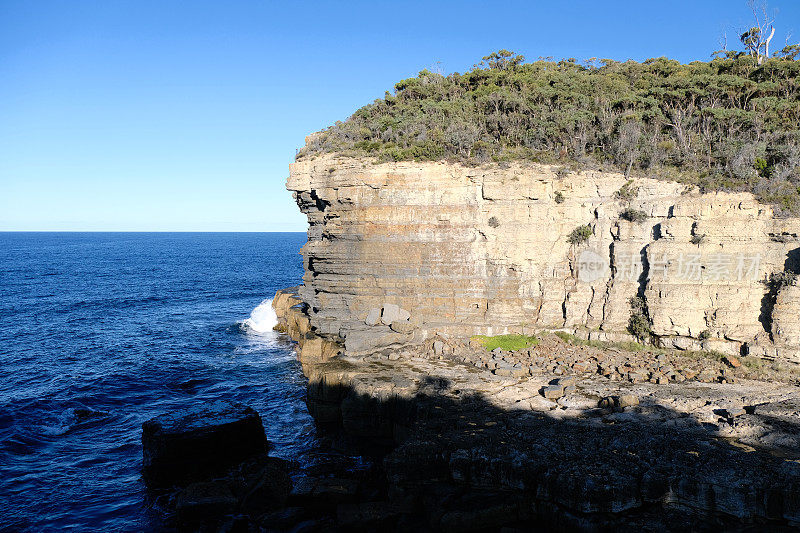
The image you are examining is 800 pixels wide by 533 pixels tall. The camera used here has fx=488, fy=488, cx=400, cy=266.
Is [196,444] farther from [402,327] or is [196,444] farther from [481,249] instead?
[481,249]

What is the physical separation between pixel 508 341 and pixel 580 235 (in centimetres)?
638

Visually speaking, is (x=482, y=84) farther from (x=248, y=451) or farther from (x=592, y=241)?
(x=248, y=451)

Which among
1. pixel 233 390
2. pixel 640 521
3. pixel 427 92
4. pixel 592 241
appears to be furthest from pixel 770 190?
pixel 233 390

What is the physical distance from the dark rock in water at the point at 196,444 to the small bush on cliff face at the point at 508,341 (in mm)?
10668

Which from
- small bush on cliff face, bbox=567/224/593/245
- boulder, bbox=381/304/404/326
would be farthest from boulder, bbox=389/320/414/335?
small bush on cliff face, bbox=567/224/593/245

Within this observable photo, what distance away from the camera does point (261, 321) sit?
39.8 m

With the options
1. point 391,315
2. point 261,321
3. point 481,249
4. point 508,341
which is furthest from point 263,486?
point 261,321

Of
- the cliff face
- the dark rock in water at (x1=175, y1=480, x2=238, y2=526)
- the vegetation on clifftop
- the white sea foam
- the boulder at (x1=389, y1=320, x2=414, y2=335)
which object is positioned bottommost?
the dark rock in water at (x1=175, y1=480, x2=238, y2=526)

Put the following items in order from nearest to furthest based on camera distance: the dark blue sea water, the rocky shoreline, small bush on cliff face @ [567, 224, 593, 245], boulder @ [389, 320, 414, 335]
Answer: the rocky shoreline
the dark blue sea water
boulder @ [389, 320, 414, 335]
small bush on cliff face @ [567, 224, 593, 245]

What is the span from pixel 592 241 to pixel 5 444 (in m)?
27.1

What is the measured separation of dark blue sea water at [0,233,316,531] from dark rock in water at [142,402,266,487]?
89 cm

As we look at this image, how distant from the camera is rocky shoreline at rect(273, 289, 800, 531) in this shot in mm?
10820

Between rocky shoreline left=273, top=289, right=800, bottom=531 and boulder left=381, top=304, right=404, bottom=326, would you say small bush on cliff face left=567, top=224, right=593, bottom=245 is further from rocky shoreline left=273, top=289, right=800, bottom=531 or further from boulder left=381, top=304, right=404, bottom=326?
boulder left=381, top=304, right=404, bottom=326

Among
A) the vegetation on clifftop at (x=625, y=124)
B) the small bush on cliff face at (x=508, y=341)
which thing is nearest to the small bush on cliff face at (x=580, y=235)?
the vegetation on clifftop at (x=625, y=124)
